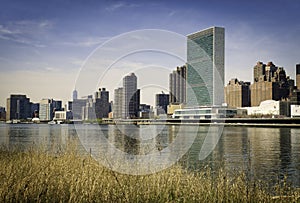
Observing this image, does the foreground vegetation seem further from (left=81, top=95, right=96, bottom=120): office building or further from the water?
(left=81, top=95, right=96, bottom=120): office building

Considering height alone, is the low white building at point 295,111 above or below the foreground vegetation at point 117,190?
above

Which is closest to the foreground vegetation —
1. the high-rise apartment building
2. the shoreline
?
the high-rise apartment building

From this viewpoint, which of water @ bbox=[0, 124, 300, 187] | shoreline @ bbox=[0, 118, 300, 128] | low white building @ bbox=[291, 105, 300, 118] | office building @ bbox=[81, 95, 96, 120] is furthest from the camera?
low white building @ bbox=[291, 105, 300, 118]

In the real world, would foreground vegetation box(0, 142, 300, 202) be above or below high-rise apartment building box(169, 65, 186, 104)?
below

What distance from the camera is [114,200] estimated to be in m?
10.6

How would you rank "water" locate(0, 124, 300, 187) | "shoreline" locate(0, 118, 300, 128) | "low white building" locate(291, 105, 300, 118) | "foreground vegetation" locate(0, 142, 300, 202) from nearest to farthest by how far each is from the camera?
"foreground vegetation" locate(0, 142, 300, 202)
"water" locate(0, 124, 300, 187)
"shoreline" locate(0, 118, 300, 128)
"low white building" locate(291, 105, 300, 118)

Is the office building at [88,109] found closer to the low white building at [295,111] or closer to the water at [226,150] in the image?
the water at [226,150]

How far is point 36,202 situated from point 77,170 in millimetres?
3791

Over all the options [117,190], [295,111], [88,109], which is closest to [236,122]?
[295,111]

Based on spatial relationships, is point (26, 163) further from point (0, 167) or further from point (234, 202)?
point (234, 202)

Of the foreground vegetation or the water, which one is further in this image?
the water

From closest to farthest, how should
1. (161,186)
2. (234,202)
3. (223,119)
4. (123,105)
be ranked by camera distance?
(234,202)
(161,186)
(123,105)
(223,119)

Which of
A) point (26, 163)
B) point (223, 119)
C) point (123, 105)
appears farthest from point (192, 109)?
point (26, 163)

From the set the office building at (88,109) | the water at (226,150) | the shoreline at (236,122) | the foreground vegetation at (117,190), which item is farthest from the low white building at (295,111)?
the foreground vegetation at (117,190)
